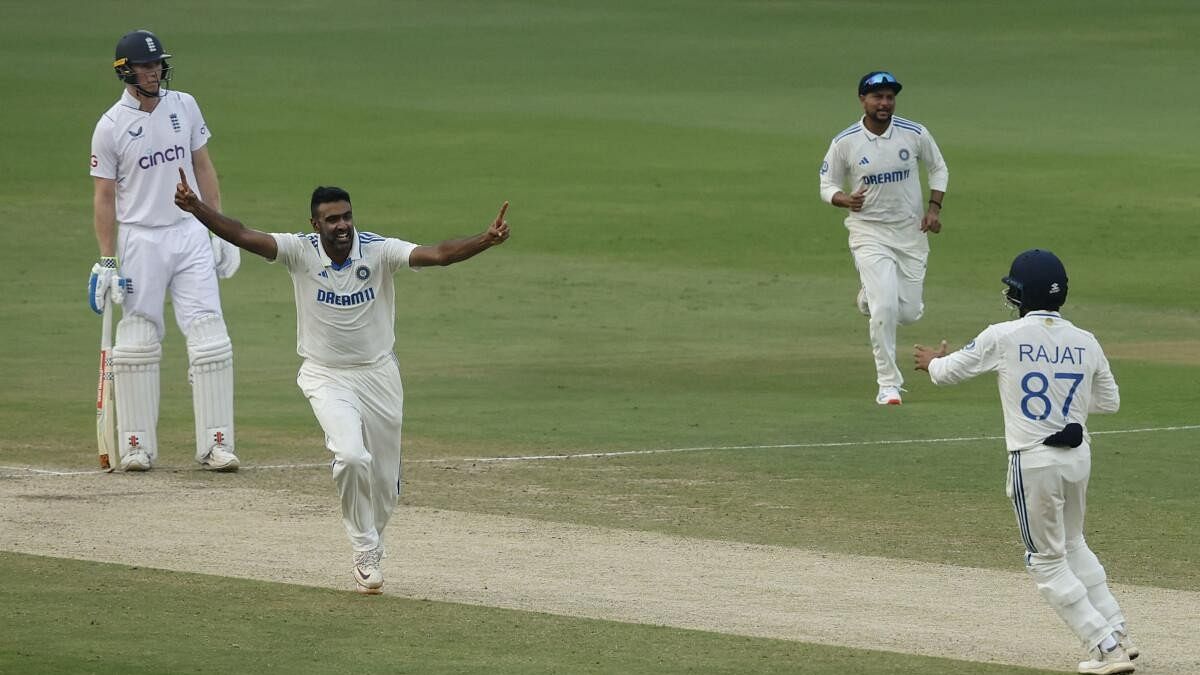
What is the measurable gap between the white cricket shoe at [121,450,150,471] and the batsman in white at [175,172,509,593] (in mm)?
2839

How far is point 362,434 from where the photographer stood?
10117 millimetres

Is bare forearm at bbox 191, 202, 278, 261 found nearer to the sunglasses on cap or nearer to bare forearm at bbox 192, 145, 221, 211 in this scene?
bare forearm at bbox 192, 145, 221, 211

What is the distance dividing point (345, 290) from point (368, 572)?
51.6 inches

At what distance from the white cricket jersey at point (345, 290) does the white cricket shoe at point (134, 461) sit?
2.97m

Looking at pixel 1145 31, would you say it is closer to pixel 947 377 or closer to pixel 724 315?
pixel 724 315

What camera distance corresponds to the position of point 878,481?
12633 millimetres

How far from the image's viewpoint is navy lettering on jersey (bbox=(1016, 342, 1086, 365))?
866cm

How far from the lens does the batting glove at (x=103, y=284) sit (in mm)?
12781

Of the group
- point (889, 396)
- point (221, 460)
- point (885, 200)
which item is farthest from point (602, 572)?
point (885, 200)

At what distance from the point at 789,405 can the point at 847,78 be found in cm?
2677

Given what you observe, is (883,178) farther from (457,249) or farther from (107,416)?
(457,249)

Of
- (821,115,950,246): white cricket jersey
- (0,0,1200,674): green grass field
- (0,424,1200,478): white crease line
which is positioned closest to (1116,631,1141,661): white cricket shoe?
(0,0,1200,674): green grass field

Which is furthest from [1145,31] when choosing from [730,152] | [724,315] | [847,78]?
[724,315]

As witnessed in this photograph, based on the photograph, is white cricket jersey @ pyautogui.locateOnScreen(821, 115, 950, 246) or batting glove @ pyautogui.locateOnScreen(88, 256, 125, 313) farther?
white cricket jersey @ pyautogui.locateOnScreen(821, 115, 950, 246)
